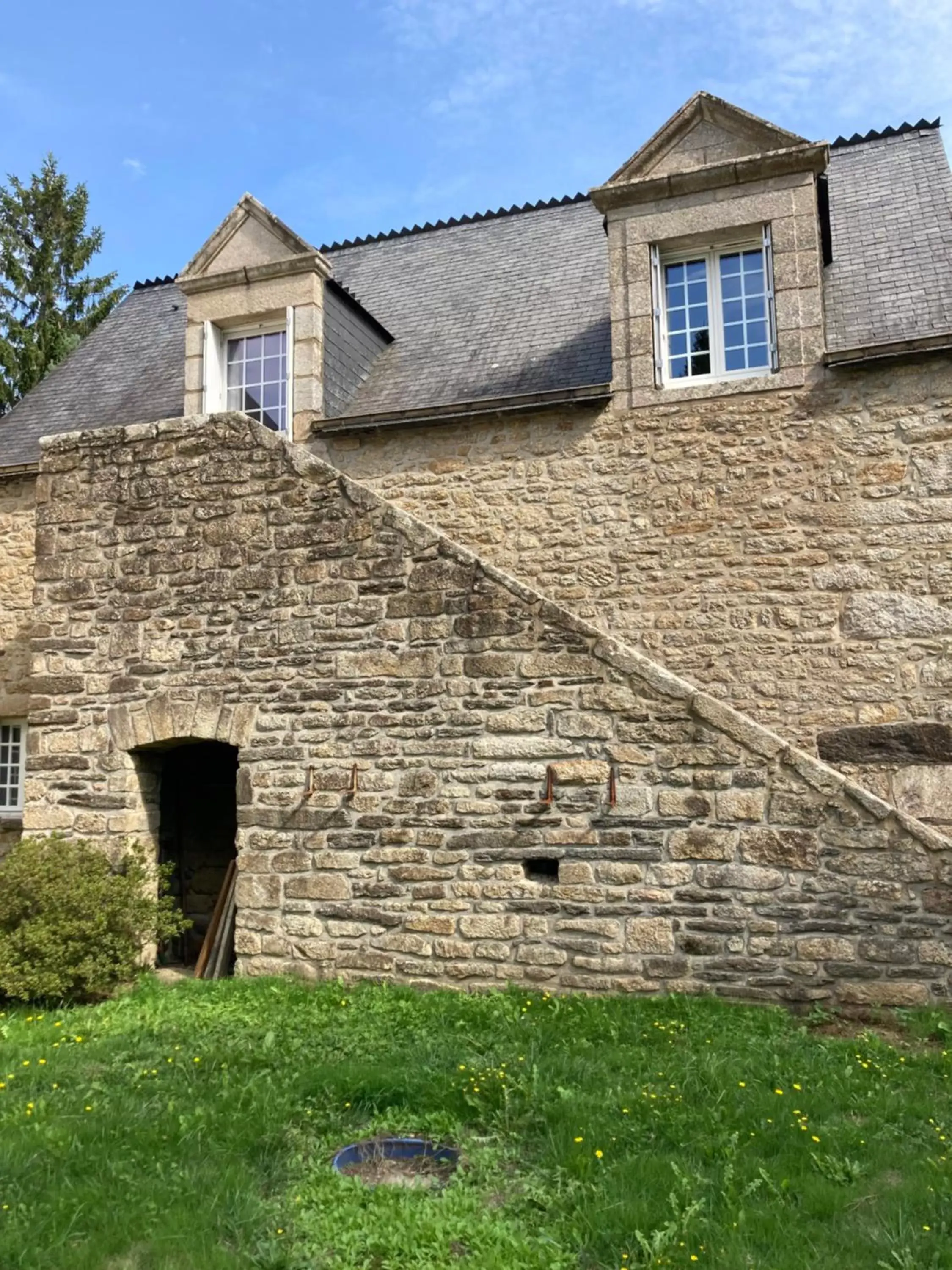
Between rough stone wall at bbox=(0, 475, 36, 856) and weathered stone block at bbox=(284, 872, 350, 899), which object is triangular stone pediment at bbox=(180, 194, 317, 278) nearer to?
rough stone wall at bbox=(0, 475, 36, 856)

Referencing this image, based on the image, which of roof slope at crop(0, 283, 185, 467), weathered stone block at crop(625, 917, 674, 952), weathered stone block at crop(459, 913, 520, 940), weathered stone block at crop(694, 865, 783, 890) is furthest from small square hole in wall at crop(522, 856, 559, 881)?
roof slope at crop(0, 283, 185, 467)

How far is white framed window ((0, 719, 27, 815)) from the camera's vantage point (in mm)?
10516

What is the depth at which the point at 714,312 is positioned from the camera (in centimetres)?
845

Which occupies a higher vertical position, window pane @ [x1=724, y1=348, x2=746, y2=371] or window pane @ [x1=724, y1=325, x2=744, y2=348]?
window pane @ [x1=724, y1=325, x2=744, y2=348]

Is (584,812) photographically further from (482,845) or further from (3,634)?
(3,634)

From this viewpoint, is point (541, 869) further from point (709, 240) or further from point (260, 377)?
point (260, 377)

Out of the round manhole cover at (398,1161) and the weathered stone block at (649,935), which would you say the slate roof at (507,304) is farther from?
the round manhole cover at (398,1161)

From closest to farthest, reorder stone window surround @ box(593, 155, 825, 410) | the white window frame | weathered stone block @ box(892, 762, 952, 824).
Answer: weathered stone block @ box(892, 762, 952, 824), stone window surround @ box(593, 155, 825, 410), the white window frame

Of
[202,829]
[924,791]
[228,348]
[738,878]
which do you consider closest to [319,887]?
[202,829]

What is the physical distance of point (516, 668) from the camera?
646cm

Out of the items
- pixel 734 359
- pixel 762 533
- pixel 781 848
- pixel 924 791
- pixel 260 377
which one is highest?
pixel 260 377

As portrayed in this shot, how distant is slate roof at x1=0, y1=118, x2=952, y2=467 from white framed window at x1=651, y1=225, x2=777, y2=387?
0.59 meters

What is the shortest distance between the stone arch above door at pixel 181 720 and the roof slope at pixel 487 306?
3.30 m

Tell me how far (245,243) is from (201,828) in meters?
5.72
